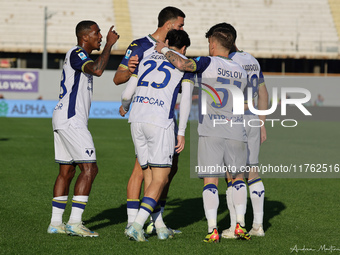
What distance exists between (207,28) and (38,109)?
1840 cm

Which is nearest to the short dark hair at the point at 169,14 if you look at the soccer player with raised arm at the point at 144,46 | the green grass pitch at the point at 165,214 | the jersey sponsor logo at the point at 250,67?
the soccer player with raised arm at the point at 144,46

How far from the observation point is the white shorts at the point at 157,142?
19.0ft

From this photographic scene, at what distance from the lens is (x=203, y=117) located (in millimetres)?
5965

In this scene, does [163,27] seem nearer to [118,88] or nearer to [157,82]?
[157,82]

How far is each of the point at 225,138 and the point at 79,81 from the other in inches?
66.0

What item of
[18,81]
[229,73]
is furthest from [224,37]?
[18,81]

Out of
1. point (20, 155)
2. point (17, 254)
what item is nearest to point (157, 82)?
point (17, 254)

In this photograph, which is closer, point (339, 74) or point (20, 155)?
point (20, 155)

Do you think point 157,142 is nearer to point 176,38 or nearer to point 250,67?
point 176,38

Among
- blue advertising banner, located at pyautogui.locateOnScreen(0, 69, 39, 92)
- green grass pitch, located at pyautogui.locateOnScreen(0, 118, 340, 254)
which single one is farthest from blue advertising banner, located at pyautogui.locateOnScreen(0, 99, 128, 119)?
green grass pitch, located at pyautogui.locateOnScreen(0, 118, 340, 254)

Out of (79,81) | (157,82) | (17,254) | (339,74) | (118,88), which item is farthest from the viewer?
(339,74)

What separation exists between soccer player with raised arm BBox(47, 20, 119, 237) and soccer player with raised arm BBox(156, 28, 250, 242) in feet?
2.90

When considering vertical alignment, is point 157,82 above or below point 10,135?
above

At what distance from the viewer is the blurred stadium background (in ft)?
140
